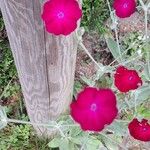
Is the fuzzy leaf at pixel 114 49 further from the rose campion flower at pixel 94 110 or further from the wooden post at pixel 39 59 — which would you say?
the rose campion flower at pixel 94 110

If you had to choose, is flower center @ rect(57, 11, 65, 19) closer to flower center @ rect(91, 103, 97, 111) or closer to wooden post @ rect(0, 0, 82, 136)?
wooden post @ rect(0, 0, 82, 136)

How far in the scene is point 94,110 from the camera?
38.0 inches

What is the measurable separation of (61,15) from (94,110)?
20 centimetres

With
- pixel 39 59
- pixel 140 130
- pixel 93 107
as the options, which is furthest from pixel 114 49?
pixel 93 107

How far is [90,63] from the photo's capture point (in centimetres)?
196

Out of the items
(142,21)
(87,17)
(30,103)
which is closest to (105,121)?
(30,103)

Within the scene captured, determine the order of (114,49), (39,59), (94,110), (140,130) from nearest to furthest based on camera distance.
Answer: (94,110) < (140,130) < (39,59) < (114,49)

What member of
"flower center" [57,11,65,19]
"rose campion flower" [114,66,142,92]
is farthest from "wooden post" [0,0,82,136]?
"rose campion flower" [114,66,142,92]

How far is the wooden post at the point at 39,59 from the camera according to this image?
3.67 feet

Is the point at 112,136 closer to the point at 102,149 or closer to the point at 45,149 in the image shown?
the point at 102,149

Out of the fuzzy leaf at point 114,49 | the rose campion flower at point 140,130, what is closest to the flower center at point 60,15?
the rose campion flower at point 140,130

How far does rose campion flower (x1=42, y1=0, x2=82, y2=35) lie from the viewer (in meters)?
0.97

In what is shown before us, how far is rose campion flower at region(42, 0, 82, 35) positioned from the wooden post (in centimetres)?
7

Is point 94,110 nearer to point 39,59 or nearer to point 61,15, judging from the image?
point 61,15
